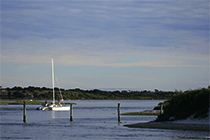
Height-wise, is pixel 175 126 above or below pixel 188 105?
below

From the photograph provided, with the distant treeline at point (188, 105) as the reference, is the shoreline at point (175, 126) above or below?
below

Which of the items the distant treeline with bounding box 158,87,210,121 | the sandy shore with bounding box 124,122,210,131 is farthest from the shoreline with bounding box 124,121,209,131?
the distant treeline with bounding box 158,87,210,121

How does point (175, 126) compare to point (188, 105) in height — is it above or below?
below

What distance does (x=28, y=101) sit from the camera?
189375 mm

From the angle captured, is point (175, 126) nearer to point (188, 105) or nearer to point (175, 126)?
point (175, 126)

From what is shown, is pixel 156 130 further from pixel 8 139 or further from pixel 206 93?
pixel 8 139

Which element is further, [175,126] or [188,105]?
[188,105]

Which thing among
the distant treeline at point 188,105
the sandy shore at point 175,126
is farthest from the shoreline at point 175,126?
the distant treeline at point 188,105

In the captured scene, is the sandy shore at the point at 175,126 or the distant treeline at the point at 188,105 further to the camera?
the distant treeline at the point at 188,105

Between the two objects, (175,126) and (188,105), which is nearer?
(175,126)

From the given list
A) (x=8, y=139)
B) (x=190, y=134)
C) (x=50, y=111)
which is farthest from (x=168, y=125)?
(x=50, y=111)

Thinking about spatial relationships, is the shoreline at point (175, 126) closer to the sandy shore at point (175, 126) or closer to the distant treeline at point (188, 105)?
the sandy shore at point (175, 126)

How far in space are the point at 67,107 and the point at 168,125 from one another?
201ft

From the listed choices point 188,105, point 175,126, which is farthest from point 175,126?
point 188,105
